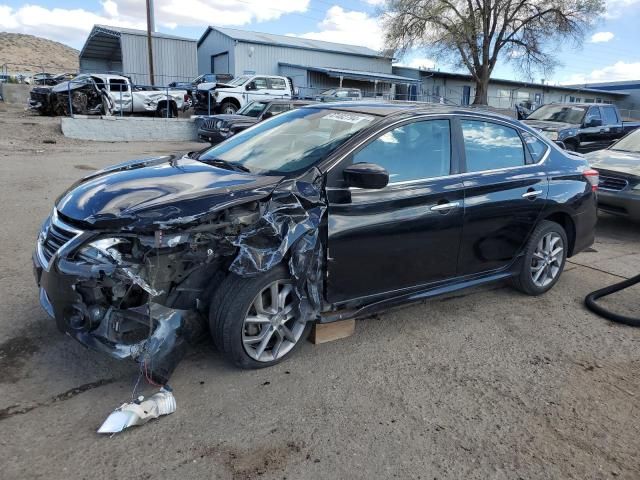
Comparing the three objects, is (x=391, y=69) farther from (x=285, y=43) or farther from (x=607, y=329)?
(x=607, y=329)

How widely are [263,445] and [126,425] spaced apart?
2.41ft

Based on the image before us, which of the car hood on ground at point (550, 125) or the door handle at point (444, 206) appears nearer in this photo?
the door handle at point (444, 206)

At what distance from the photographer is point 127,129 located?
56.0 ft

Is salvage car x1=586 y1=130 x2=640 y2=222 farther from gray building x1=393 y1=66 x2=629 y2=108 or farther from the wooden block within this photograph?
gray building x1=393 y1=66 x2=629 y2=108

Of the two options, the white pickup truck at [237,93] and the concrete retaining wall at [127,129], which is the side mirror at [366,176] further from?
the white pickup truck at [237,93]

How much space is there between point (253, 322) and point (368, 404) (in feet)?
2.83

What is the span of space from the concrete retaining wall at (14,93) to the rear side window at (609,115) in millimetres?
Answer: 27912

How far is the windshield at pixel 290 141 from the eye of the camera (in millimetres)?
3537

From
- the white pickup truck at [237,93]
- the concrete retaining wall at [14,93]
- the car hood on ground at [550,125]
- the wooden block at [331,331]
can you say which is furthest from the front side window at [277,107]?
the concrete retaining wall at [14,93]

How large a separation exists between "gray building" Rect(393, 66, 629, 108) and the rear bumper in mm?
31028

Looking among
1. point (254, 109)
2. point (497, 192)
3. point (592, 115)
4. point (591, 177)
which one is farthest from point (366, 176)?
point (254, 109)

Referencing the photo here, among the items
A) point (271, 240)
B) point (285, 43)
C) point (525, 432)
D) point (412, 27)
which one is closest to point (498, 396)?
point (525, 432)

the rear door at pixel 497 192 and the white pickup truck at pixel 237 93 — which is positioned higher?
the white pickup truck at pixel 237 93

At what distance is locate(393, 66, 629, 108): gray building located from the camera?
42.3 metres
